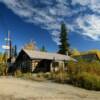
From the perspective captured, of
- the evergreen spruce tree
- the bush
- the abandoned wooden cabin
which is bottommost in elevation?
the bush

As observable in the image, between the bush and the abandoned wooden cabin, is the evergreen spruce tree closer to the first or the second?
the abandoned wooden cabin

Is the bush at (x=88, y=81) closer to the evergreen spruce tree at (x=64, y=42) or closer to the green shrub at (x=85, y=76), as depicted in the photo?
the green shrub at (x=85, y=76)

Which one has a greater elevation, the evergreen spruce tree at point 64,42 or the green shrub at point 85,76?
the evergreen spruce tree at point 64,42

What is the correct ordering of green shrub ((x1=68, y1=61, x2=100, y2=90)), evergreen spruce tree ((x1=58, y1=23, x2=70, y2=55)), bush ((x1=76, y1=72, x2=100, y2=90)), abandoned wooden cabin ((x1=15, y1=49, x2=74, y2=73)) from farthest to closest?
evergreen spruce tree ((x1=58, y1=23, x2=70, y2=55)) < abandoned wooden cabin ((x1=15, y1=49, x2=74, y2=73)) < green shrub ((x1=68, y1=61, x2=100, y2=90)) < bush ((x1=76, y1=72, x2=100, y2=90))

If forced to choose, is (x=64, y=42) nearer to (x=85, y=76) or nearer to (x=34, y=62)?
(x=34, y=62)

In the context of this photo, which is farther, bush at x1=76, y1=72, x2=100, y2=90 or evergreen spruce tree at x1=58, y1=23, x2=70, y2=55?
evergreen spruce tree at x1=58, y1=23, x2=70, y2=55

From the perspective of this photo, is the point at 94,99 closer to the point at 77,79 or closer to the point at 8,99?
the point at 8,99

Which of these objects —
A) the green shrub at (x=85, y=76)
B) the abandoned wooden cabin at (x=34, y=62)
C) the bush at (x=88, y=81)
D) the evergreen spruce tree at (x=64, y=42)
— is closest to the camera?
the bush at (x=88, y=81)

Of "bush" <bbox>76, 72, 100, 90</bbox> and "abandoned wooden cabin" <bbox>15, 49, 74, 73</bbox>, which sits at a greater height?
"abandoned wooden cabin" <bbox>15, 49, 74, 73</bbox>

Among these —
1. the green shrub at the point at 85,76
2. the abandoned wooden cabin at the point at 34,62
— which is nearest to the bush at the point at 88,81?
the green shrub at the point at 85,76

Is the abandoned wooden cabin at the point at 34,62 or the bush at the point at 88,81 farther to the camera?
the abandoned wooden cabin at the point at 34,62

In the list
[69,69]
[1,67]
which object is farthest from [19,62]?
[69,69]

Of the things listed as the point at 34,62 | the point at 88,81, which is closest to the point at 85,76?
the point at 88,81

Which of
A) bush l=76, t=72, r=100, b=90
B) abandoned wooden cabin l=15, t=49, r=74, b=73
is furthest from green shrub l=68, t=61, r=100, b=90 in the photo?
abandoned wooden cabin l=15, t=49, r=74, b=73
